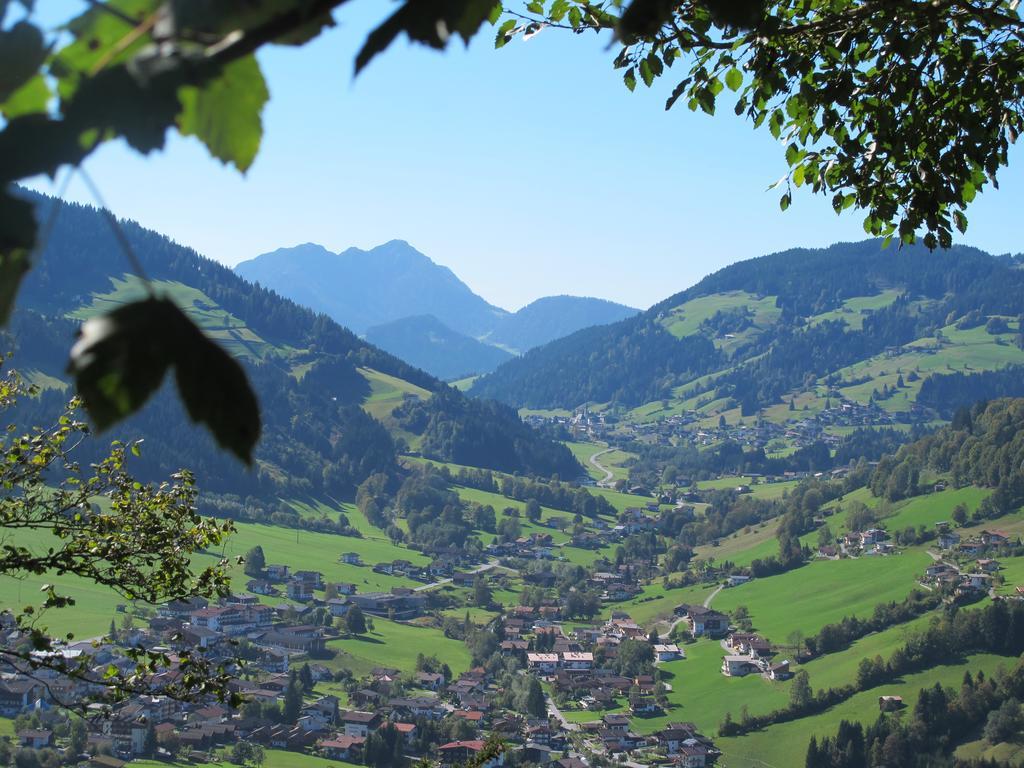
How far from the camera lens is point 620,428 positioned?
176000mm

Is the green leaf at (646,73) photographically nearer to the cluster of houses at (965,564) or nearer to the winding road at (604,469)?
the cluster of houses at (965,564)

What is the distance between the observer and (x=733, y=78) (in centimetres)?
482

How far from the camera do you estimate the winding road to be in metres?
131

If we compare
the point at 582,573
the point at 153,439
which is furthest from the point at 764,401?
the point at 153,439

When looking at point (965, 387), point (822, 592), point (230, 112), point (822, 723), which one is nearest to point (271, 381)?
point (822, 592)

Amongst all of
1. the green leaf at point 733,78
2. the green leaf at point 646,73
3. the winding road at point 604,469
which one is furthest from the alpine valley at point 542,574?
the green leaf at point 733,78

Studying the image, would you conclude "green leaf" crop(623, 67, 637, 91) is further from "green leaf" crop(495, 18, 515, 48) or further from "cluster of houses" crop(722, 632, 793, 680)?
"cluster of houses" crop(722, 632, 793, 680)

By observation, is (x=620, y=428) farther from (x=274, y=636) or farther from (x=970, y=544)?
(x=274, y=636)

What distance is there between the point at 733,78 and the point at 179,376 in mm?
4566

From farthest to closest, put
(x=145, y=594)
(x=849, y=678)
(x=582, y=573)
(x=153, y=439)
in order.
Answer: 1. (x=153, y=439)
2. (x=582, y=573)
3. (x=849, y=678)
4. (x=145, y=594)

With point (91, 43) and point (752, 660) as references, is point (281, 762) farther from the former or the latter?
point (91, 43)

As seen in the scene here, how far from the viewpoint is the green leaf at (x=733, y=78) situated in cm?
481

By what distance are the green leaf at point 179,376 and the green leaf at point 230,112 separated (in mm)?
191

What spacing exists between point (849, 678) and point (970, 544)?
1035 inches
